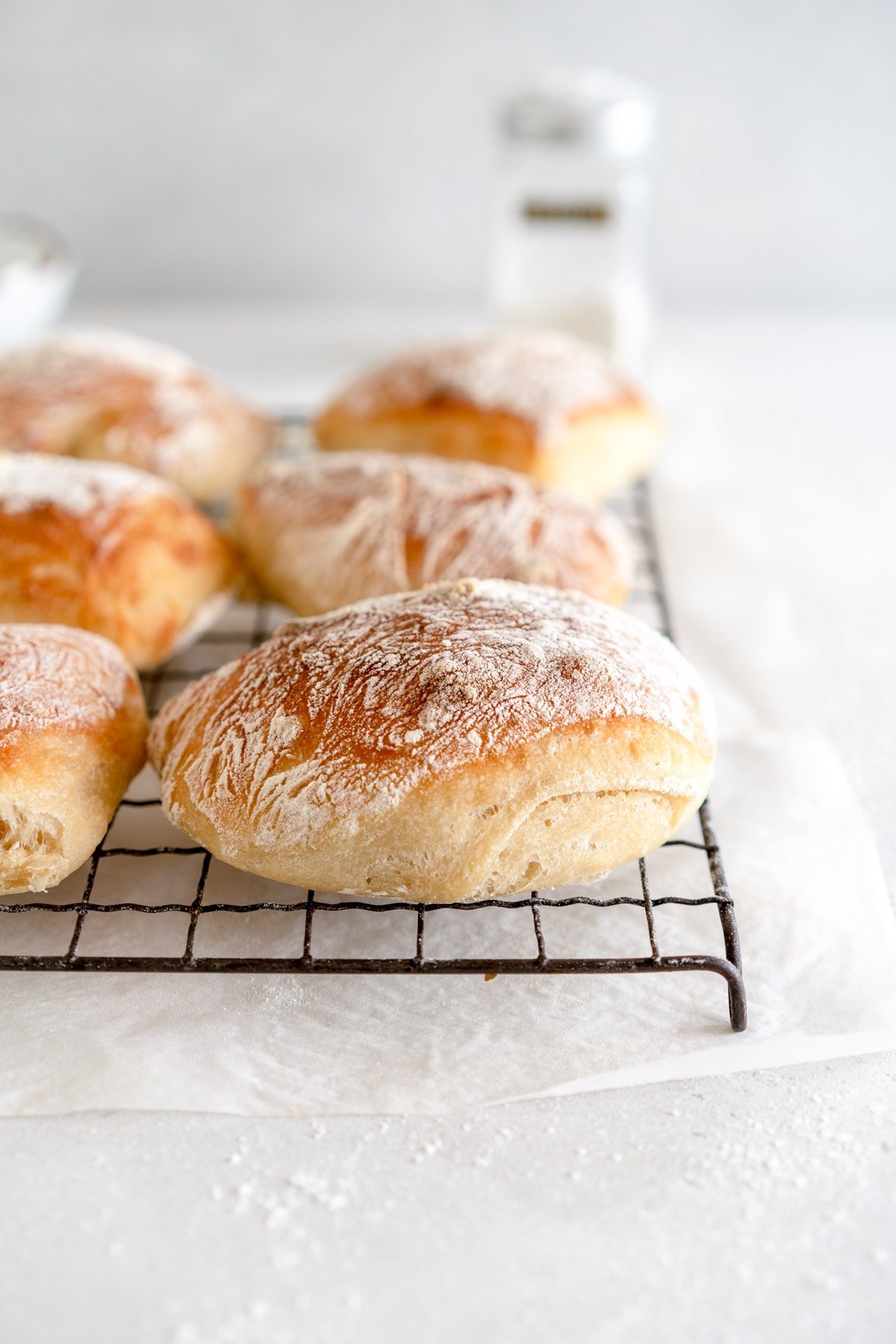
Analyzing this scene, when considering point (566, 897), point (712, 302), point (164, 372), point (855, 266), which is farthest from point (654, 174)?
point (566, 897)

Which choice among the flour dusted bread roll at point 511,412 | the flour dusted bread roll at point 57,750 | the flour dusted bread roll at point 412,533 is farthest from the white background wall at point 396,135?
the flour dusted bread roll at point 57,750

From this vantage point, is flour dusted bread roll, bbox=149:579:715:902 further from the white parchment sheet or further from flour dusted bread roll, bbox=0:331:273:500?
flour dusted bread roll, bbox=0:331:273:500

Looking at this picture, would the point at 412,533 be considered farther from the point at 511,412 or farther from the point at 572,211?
the point at 572,211

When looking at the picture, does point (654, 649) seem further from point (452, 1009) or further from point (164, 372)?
point (164, 372)

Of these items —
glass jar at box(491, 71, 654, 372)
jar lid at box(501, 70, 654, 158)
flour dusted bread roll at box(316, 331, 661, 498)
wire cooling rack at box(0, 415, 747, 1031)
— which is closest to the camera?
wire cooling rack at box(0, 415, 747, 1031)

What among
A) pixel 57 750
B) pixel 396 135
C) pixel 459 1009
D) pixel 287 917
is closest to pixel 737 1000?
pixel 459 1009

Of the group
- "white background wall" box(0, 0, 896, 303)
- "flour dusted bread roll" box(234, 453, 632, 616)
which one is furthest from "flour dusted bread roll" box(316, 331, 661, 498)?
"white background wall" box(0, 0, 896, 303)
